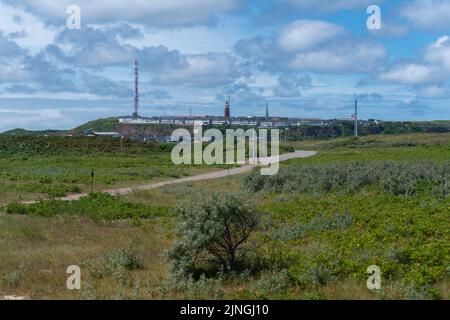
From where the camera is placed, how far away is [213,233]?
1036 cm

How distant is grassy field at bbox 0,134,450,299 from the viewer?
902 cm

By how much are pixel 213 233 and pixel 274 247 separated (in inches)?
106

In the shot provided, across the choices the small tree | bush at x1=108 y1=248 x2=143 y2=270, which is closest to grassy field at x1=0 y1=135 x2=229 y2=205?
bush at x1=108 y1=248 x2=143 y2=270

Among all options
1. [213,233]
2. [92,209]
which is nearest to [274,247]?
[213,233]

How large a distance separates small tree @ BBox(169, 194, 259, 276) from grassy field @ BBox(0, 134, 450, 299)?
439 millimetres

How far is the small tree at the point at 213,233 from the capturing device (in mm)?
10391

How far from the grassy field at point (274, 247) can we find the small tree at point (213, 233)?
0.44 m

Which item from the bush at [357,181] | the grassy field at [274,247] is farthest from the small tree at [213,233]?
the bush at [357,181]

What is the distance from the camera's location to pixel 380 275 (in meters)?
9.43

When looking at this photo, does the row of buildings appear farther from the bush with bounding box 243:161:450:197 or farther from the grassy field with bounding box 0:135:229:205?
the bush with bounding box 243:161:450:197

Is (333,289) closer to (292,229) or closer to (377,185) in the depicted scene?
(292,229)

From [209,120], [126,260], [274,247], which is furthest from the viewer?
[209,120]

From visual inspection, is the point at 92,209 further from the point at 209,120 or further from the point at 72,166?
the point at 209,120
